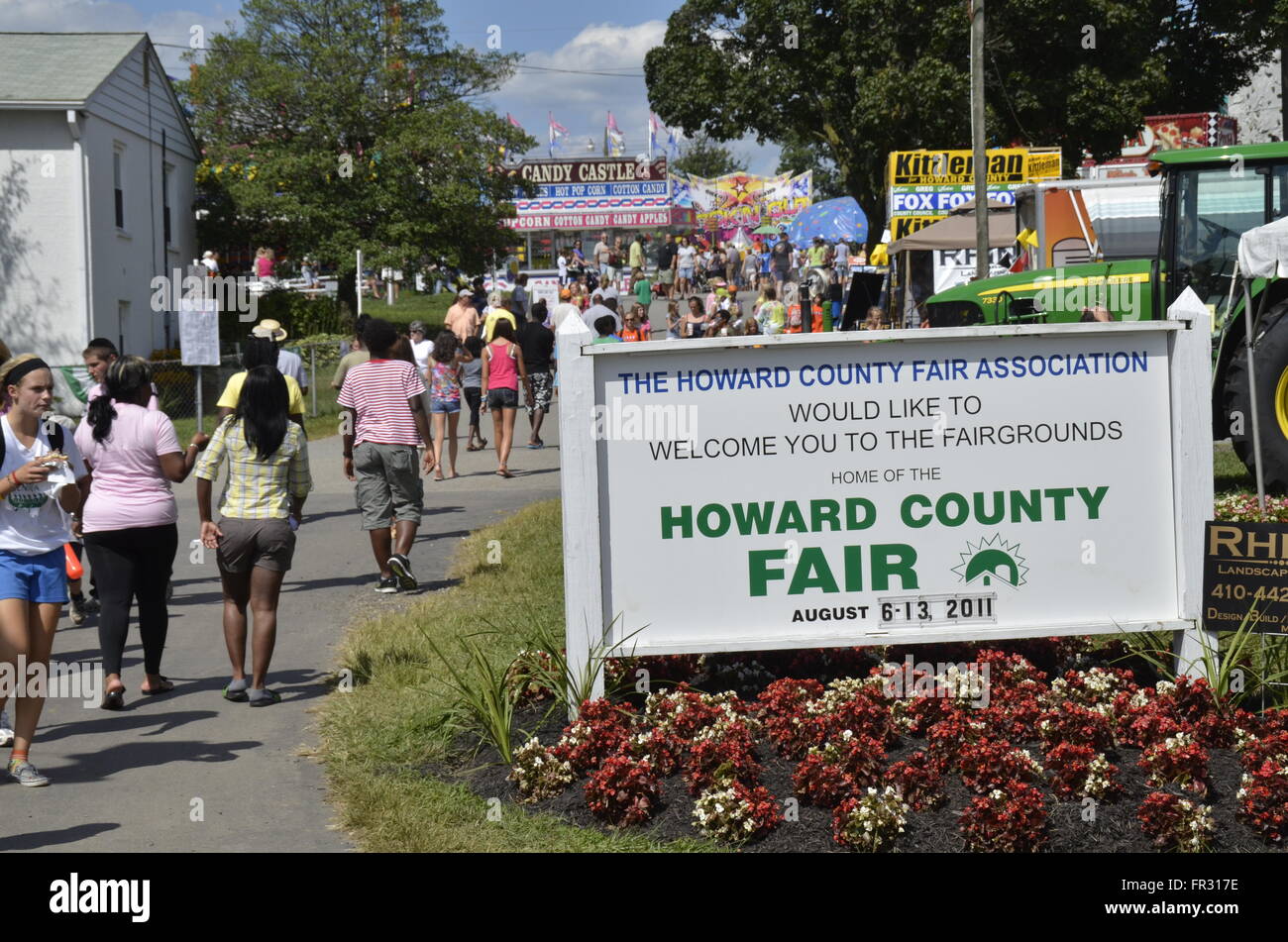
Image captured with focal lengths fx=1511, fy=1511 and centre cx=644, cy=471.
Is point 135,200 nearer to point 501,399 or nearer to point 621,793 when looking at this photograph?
point 501,399

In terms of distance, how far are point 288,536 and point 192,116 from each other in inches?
1294

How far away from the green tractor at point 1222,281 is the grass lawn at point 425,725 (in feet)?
19.4

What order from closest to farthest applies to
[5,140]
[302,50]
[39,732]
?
[39,732] < [5,140] < [302,50]

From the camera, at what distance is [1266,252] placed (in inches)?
391

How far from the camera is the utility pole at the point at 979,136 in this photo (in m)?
23.9

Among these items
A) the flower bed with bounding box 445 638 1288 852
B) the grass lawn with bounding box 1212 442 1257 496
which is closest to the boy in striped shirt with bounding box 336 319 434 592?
the flower bed with bounding box 445 638 1288 852

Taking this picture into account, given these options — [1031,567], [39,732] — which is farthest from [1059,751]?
[39,732]

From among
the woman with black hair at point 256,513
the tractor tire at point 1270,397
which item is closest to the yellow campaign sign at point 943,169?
the tractor tire at point 1270,397

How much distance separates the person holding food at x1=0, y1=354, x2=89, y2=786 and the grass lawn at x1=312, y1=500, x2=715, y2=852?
1.34 m

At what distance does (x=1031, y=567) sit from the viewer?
21.7 feet

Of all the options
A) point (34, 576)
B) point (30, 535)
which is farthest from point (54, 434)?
point (34, 576)

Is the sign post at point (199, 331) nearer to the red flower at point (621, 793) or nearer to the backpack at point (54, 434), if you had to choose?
the backpack at point (54, 434)

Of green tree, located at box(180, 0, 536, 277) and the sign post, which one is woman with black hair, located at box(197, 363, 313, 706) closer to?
the sign post

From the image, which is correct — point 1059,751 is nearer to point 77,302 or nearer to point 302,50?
point 77,302
